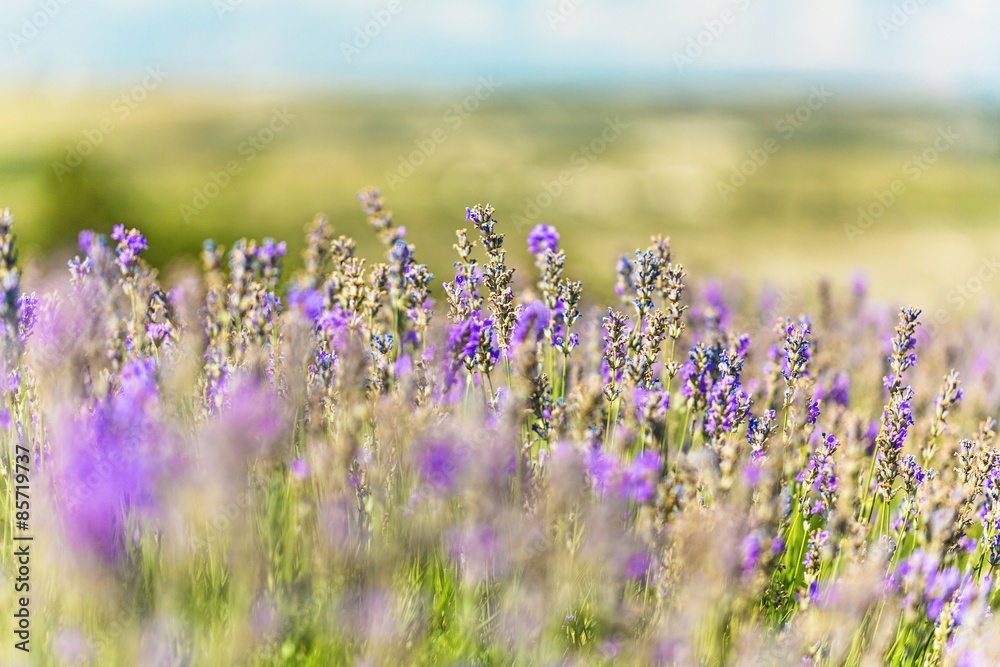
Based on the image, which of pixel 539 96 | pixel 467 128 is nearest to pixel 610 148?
pixel 467 128

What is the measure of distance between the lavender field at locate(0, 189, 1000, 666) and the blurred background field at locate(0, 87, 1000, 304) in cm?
415

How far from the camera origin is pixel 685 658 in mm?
1665

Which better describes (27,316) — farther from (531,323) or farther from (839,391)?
(839,391)

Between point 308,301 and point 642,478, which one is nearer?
point 642,478

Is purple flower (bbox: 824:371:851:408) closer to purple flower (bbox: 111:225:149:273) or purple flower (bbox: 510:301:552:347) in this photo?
purple flower (bbox: 510:301:552:347)

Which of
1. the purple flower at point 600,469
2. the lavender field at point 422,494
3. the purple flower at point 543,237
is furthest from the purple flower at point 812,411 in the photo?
the purple flower at point 543,237

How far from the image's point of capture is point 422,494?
1.90 metres

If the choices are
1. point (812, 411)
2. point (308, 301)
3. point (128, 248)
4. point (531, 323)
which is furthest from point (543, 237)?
point (128, 248)

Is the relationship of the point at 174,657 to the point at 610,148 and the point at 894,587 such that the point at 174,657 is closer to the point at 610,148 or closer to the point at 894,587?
the point at 894,587

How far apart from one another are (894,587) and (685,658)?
1044 mm

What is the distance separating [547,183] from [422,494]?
14855 millimetres

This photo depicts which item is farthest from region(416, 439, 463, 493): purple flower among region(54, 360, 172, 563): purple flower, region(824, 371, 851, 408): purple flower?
region(824, 371, 851, 408): purple flower

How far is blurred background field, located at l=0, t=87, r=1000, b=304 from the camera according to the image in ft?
32.6

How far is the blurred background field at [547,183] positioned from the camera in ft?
32.6
